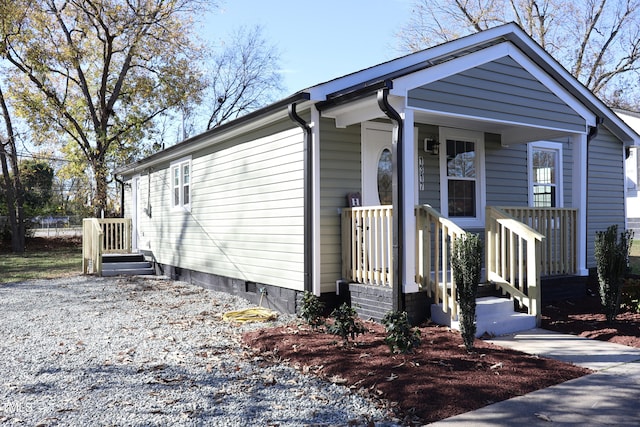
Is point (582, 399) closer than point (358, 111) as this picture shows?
Yes

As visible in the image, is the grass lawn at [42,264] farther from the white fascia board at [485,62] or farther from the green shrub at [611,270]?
the green shrub at [611,270]

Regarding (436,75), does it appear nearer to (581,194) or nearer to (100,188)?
(581,194)

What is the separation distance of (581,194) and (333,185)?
161 inches

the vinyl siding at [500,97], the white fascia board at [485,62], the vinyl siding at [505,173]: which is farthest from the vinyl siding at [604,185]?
the vinyl siding at [500,97]

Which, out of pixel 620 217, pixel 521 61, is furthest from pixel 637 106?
pixel 521 61

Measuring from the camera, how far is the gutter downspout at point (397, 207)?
6.02 meters

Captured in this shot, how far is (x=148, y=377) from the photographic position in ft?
15.2

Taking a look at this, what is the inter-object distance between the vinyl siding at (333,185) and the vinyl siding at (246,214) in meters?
0.32

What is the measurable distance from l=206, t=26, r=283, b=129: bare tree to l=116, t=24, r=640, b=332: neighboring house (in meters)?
23.5

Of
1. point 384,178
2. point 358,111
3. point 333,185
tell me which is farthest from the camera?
point 384,178

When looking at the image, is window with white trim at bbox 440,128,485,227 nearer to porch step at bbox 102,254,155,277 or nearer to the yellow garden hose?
the yellow garden hose

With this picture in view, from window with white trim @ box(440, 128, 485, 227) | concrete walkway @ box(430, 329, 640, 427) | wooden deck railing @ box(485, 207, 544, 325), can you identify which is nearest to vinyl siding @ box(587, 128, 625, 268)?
window with white trim @ box(440, 128, 485, 227)

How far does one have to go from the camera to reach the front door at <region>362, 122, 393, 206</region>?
7.47m

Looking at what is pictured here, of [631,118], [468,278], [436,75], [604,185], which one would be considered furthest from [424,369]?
[631,118]
